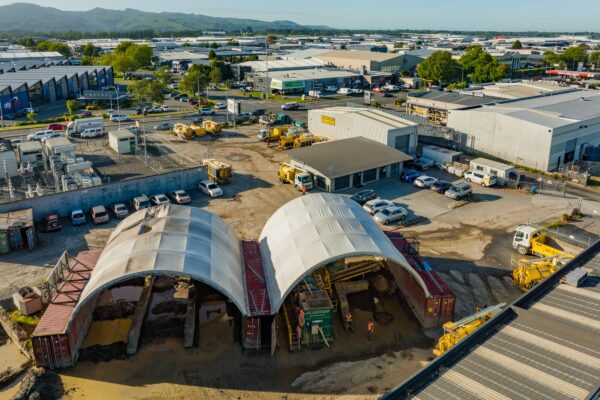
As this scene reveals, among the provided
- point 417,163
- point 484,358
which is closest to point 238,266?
point 484,358

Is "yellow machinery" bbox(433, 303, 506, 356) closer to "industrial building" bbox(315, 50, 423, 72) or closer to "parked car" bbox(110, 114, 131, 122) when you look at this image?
"parked car" bbox(110, 114, 131, 122)

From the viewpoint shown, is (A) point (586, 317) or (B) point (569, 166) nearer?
(A) point (586, 317)

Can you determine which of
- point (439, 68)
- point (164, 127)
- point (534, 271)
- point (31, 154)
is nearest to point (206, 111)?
point (164, 127)

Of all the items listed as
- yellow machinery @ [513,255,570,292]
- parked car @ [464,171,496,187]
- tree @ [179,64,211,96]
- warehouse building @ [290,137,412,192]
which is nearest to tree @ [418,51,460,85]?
tree @ [179,64,211,96]

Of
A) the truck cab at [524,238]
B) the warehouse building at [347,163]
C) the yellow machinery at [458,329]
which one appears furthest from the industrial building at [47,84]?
the yellow machinery at [458,329]

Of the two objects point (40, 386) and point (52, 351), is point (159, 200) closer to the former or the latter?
point (52, 351)

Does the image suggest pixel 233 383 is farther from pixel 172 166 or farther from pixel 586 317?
pixel 172 166
